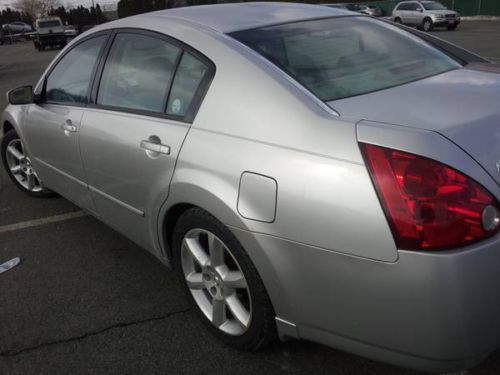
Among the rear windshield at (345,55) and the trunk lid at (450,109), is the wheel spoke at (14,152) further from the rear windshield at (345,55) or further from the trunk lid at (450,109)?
the trunk lid at (450,109)

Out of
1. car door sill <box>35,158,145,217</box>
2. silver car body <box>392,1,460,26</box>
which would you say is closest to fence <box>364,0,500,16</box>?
silver car body <box>392,1,460,26</box>

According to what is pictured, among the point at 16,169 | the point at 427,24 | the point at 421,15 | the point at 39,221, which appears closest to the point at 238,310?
the point at 39,221

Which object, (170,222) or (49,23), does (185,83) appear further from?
(49,23)

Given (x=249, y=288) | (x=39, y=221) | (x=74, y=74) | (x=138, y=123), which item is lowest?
(x=39, y=221)

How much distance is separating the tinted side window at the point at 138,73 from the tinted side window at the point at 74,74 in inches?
9.5

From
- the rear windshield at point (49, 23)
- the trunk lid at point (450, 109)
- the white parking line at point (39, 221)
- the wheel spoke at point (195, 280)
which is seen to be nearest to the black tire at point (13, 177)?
the white parking line at point (39, 221)

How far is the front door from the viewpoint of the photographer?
3496 mm

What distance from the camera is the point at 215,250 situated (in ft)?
8.14

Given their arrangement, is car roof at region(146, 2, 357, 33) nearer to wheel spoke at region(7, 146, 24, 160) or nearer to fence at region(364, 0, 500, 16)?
wheel spoke at region(7, 146, 24, 160)

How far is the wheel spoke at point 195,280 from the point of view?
2719 millimetres

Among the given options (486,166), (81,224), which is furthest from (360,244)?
(81,224)

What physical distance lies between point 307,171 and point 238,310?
864mm

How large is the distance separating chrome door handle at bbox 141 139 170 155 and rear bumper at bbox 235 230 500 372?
74cm

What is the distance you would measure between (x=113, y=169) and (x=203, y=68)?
2.82 ft
